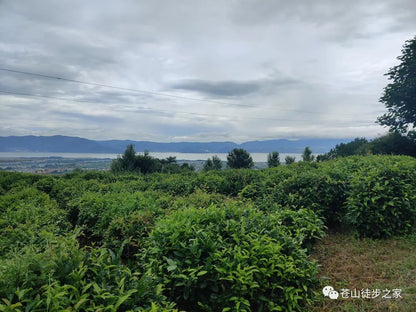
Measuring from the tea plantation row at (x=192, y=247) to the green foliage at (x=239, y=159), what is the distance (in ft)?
64.5

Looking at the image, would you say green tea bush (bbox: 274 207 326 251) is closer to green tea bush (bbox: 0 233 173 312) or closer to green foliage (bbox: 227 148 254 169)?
green tea bush (bbox: 0 233 173 312)

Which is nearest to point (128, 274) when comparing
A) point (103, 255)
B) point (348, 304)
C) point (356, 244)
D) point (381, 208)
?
point (103, 255)

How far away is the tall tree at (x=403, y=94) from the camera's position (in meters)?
20.4

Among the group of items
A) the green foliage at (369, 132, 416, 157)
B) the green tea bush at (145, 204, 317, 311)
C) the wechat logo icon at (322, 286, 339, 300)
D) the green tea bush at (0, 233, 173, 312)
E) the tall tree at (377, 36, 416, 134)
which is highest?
the tall tree at (377, 36, 416, 134)

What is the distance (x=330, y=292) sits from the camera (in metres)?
2.81

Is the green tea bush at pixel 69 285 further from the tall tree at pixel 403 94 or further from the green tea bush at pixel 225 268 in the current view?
the tall tree at pixel 403 94

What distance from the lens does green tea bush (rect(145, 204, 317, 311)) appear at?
2.17 metres

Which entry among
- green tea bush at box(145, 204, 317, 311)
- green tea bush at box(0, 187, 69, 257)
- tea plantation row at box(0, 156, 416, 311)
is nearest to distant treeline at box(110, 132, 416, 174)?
tea plantation row at box(0, 156, 416, 311)

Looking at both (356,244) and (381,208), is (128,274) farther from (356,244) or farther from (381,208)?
(381,208)

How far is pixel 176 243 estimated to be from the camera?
242 cm

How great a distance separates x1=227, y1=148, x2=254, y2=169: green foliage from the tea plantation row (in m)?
19.7

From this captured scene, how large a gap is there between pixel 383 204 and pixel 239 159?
21.1m

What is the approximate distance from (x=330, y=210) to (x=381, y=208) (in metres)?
0.86

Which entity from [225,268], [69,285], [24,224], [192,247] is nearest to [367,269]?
[225,268]
